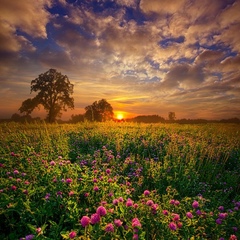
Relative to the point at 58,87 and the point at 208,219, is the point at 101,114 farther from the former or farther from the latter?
the point at 208,219

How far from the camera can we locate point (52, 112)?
39469mm

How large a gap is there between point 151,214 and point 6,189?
7.04ft

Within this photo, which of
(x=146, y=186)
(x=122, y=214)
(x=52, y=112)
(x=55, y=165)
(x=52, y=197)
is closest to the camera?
(x=122, y=214)

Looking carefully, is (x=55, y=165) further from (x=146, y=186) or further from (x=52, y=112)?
(x=52, y=112)

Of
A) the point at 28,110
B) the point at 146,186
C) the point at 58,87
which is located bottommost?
the point at 146,186

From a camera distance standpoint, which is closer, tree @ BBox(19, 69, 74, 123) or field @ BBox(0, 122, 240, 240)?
field @ BBox(0, 122, 240, 240)

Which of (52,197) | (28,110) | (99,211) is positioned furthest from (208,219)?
(28,110)

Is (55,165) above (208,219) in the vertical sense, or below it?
above

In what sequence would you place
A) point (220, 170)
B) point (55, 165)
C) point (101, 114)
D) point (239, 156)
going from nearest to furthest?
point (55, 165), point (220, 170), point (239, 156), point (101, 114)

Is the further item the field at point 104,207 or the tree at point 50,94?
the tree at point 50,94

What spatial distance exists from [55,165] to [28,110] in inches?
1557

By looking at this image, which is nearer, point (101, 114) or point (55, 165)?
point (55, 165)

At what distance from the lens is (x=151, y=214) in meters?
2.68

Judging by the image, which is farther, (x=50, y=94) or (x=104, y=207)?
(x=50, y=94)
